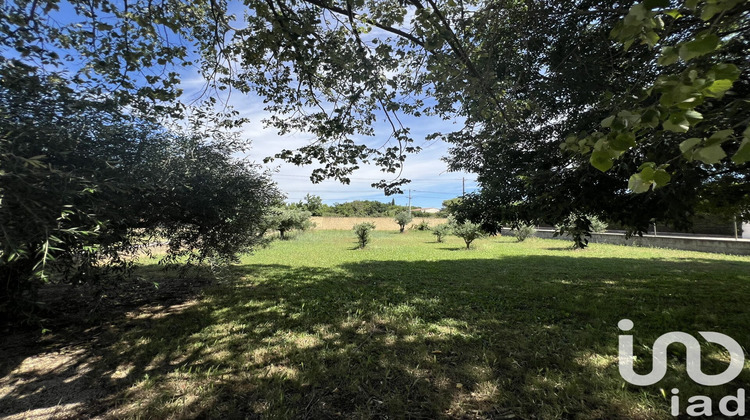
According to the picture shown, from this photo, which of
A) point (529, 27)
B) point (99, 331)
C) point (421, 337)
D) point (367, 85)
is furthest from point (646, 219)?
point (99, 331)

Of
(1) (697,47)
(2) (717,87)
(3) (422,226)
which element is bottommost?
(3) (422,226)

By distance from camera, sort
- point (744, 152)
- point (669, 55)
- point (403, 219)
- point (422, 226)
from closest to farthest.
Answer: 1. point (744, 152)
2. point (669, 55)
3. point (403, 219)
4. point (422, 226)

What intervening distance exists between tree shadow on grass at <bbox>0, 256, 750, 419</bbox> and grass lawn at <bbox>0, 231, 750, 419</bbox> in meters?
0.02

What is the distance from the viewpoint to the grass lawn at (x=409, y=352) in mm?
2469

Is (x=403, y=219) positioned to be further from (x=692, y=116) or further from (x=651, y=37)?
(x=692, y=116)

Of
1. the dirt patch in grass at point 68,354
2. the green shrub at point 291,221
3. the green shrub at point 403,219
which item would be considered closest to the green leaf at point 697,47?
the dirt patch in grass at point 68,354

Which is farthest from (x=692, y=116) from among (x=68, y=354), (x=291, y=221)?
(x=291, y=221)

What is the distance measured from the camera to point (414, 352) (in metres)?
3.41

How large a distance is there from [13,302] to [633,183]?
→ 232 inches

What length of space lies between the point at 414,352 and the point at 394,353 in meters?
0.23

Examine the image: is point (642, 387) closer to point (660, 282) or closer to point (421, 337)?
point (421, 337)

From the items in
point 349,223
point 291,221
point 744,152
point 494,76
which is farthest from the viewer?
point 349,223

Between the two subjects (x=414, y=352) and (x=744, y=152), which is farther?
(x=414, y=352)

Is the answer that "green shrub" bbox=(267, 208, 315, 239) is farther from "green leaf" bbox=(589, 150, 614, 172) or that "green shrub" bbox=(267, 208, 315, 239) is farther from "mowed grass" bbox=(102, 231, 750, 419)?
"green leaf" bbox=(589, 150, 614, 172)
